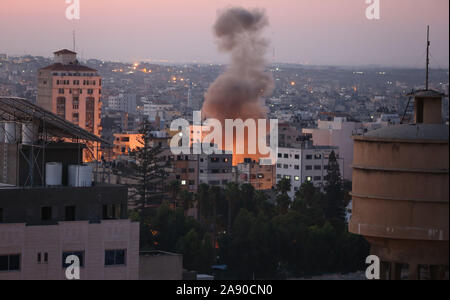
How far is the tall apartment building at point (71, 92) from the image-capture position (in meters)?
94.5

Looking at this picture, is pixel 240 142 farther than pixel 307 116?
No

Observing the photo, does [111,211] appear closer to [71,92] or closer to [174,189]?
[174,189]

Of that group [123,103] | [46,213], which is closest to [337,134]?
[123,103]

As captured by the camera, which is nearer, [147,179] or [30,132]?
[30,132]

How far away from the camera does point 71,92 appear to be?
95.8 metres

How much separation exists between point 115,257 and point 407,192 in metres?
13.2

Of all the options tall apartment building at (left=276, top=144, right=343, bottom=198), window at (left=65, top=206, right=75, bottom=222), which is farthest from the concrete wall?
tall apartment building at (left=276, top=144, right=343, bottom=198)

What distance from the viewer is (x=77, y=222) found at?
1830 cm

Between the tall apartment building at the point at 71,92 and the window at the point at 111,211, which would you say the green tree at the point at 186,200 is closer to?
the window at the point at 111,211

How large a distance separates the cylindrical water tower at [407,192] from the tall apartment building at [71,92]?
289 feet

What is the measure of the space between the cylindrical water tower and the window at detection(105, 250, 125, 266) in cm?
1239
